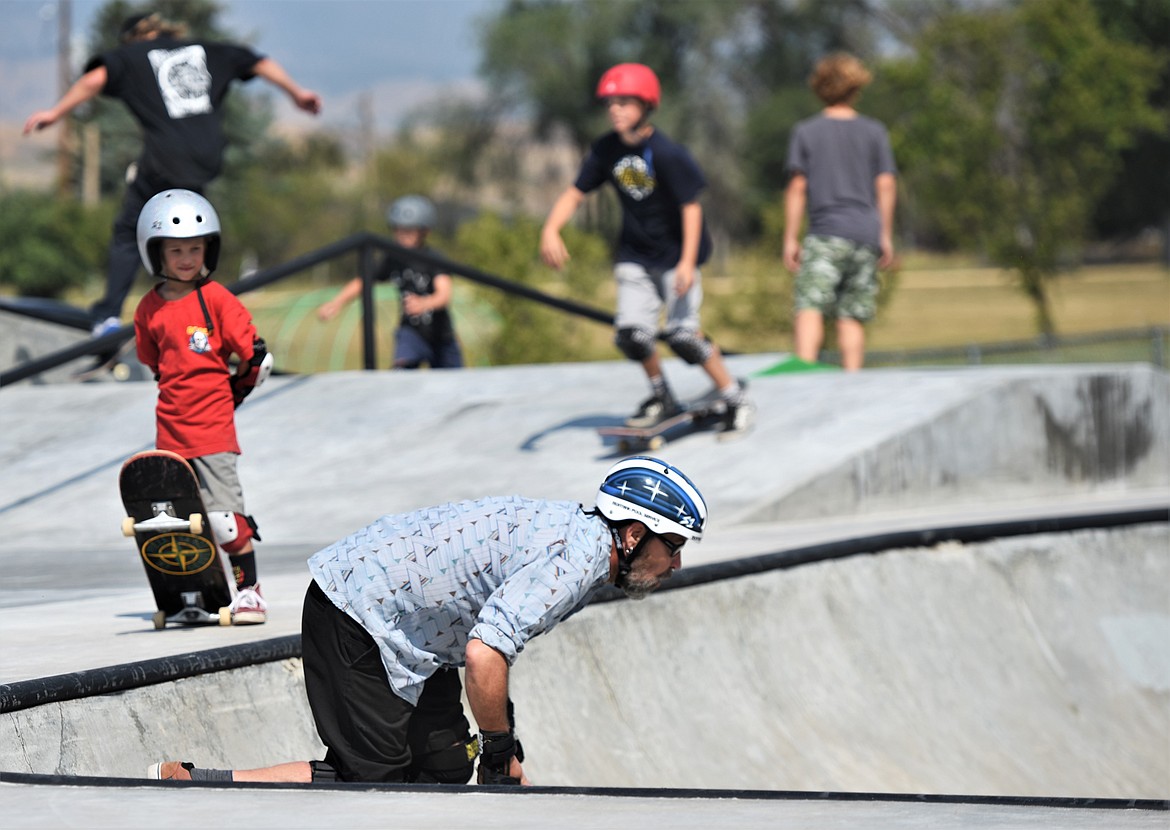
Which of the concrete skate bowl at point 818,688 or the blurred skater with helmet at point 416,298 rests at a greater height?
the blurred skater with helmet at point 416,298

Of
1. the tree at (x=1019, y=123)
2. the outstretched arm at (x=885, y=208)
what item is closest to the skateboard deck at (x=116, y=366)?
the outstretched arm at (x=885, y=208)

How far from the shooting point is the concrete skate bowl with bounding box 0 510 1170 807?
448 centimetres

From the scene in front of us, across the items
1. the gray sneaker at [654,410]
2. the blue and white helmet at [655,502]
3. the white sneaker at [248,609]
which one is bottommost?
the white sneaker at [248,609]

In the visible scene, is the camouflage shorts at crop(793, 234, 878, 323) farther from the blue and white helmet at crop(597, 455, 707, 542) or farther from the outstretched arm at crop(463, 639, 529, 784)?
the outstretched arm at crop(463, 639, 529, 784)

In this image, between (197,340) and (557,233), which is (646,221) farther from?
(197,340)

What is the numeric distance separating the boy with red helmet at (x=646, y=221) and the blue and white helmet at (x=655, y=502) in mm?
3901

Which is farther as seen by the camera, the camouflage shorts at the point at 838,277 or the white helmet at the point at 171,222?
the camouflage shorts at the point at 838,277

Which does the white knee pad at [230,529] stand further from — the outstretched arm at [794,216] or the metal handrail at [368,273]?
the outstretched arm at [794,216]

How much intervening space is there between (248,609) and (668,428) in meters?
3.76

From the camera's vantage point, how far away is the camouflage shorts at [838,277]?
9.74 metres

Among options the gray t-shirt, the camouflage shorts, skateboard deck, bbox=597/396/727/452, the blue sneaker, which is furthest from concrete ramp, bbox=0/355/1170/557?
the gray t-shirt

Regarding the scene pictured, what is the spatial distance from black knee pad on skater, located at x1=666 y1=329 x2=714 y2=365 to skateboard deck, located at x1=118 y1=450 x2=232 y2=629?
11.4 ft

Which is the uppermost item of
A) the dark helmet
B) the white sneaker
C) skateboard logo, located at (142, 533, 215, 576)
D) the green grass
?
the dark helmet

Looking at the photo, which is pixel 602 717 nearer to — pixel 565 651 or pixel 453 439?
pixel 565 651
